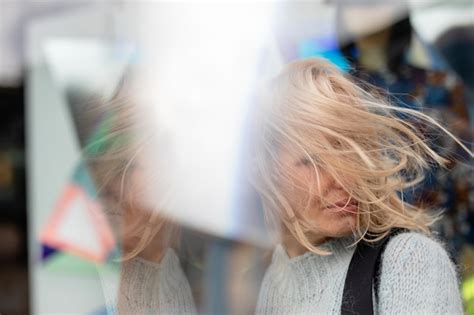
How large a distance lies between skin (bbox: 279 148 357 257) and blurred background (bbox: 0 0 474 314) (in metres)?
0.10

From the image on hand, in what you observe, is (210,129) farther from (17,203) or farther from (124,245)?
(17,203)

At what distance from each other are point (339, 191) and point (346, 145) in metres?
0.07

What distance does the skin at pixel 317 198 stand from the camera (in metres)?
0.94

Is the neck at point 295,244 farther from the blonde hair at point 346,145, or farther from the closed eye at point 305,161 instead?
the closed eye at point 305,161

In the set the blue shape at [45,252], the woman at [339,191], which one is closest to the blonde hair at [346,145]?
the woman at [339,191]

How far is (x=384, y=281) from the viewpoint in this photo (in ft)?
2.97

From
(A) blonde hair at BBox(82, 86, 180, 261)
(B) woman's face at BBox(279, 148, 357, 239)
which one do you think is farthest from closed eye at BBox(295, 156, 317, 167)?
(A) blonde hair at BBox(82, 86, 180, 261)

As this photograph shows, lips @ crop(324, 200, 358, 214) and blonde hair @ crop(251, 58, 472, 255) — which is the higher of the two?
blonde hair @ crop(251, 58, 472, 255)

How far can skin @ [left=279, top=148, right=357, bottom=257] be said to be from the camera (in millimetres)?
938

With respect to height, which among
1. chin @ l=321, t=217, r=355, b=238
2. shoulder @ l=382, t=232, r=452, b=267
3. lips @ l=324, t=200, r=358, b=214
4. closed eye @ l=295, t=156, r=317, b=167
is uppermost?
closed eye @ l=295, t=156, r=317, b=167

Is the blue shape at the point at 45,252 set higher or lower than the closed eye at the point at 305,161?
lower

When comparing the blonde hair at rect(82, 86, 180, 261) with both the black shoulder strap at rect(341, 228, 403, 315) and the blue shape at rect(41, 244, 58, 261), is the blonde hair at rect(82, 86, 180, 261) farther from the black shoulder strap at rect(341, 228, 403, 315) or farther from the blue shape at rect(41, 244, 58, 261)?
the blue shape at rect(41, 244, 58, 261)

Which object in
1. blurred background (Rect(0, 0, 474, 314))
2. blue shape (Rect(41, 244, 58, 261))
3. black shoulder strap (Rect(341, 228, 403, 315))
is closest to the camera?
black shoulder strap (Rect(341, 228, 403, 315))

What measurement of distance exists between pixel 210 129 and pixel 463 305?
0.49 meters
